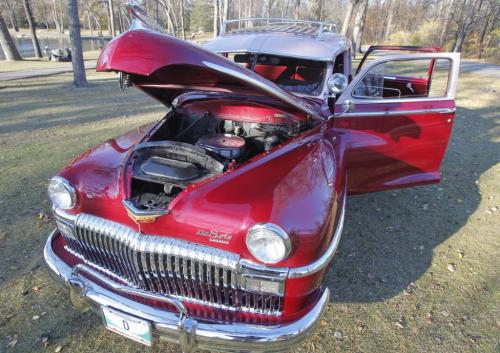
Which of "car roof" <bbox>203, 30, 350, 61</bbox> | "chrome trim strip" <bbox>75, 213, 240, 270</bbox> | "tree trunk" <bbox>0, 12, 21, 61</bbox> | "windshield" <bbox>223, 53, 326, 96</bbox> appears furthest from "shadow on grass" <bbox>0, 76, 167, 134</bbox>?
"tree trunk" <bbox>0, 12, 21, 61</bbox>

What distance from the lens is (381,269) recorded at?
316 cm

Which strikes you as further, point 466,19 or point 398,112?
point 466,19

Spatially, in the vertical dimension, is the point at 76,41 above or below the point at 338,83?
below

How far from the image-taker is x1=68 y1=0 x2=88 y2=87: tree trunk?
9.73 metres

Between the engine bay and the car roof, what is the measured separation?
0.90m

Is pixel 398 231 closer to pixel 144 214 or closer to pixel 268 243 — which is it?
pixel 268 243

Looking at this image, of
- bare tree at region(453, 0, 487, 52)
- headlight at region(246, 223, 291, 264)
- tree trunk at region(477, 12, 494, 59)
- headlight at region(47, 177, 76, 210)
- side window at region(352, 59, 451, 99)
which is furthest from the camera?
bare tree at region(453, 0, 487, 52)

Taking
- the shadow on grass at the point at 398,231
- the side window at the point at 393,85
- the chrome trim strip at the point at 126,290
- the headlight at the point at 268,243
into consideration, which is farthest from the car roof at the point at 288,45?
the chrome trim strip at the point at 126,290

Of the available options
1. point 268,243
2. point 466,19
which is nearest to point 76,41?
point 268,243

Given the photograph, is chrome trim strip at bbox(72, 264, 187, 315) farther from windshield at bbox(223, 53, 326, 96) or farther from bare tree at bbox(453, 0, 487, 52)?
bare tree at bbox(453, 0, 487, 52)

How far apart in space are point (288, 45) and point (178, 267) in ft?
8.52

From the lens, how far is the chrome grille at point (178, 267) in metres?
1.88

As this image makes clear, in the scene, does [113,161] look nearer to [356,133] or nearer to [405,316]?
[356,133]

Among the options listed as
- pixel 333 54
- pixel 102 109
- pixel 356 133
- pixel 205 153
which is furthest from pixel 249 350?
pixel 102 109
